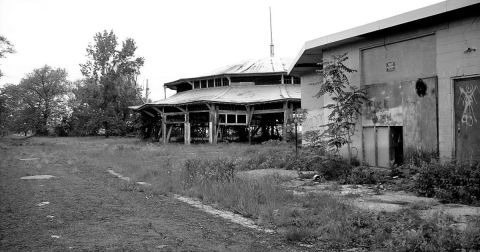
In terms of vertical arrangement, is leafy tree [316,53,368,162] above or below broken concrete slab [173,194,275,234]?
above

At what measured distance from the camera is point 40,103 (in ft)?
228

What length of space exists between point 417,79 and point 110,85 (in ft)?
160

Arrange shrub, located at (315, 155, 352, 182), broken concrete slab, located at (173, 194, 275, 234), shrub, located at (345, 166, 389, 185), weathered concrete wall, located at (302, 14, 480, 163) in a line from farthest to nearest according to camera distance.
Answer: shrub, located at (315, 155, 352, 182)
shrub, located at (345, 166, 389, 185)
weathered concrete wall, located at (302, 14, 480, 163)
broken concrete slab, located at (173, 194, 275, 234)

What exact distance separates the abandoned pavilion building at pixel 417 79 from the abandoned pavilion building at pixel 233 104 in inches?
629

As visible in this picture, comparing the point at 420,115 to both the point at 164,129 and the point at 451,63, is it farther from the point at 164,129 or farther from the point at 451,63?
the point at 164,129

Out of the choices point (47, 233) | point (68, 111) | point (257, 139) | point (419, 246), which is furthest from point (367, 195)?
point (68, 111)

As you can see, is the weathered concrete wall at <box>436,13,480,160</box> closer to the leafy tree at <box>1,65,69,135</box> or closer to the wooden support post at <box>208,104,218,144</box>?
the wooden support post at <box>208,104,218,144</box>

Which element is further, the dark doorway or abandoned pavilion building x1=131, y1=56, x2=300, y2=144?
abandoned pavilion building x1=131, y1=56, x2=300, y2=144

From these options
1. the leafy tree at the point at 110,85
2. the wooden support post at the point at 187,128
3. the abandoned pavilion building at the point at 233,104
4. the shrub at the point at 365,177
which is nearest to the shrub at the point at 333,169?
the shrub at the point at 365,177

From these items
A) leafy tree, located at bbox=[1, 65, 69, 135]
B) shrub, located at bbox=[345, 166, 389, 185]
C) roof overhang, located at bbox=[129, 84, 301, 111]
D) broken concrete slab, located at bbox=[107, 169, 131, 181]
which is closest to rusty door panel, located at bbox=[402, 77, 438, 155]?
shrub, located at bbox=[345, 166, 389, 185]

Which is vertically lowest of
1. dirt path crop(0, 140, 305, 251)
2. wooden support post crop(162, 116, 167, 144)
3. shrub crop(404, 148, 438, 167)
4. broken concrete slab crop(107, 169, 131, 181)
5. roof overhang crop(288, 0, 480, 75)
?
broken concrete slab crop(107, 169, 131, 181)

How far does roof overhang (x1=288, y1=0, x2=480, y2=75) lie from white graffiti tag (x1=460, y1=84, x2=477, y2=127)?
6.09 ft

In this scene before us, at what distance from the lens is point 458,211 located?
6.49 metres

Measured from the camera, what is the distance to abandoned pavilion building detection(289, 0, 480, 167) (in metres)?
9.12
